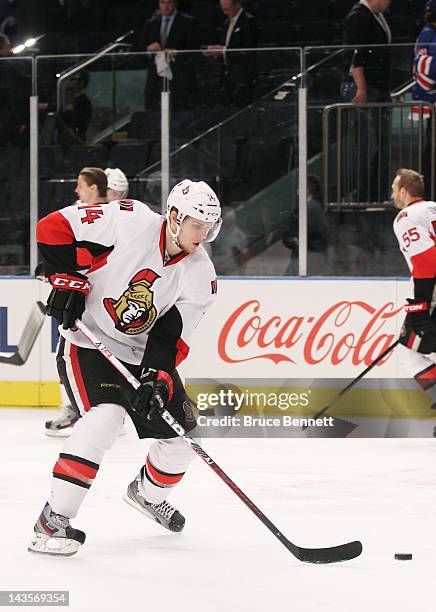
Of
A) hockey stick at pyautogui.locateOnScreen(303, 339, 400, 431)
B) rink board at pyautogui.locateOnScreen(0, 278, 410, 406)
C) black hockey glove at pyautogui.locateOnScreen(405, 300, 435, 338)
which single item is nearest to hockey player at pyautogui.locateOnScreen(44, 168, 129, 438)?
rink board at pyautogui.locateOnScreen(0, 278, 410, 406)

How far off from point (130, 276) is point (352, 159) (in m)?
3.09

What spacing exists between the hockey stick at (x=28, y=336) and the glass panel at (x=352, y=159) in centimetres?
141

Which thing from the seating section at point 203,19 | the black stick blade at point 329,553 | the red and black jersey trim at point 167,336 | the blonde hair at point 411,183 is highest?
the seating section at point 203,19

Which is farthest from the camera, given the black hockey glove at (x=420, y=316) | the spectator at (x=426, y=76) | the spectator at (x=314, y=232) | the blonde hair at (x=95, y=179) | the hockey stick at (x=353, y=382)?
the spectator at (x=314, y=232)

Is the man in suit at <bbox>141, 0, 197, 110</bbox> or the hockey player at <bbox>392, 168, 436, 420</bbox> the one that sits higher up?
the man in suit at <bbox>141, 0, 197, 110</bbox>

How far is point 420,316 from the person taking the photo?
5.52 m

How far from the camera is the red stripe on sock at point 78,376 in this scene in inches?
132

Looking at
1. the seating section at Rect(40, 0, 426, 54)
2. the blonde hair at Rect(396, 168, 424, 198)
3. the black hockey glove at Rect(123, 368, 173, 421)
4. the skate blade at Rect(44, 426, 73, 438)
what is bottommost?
the skate blade at Rect(44, 426, 73, 438)

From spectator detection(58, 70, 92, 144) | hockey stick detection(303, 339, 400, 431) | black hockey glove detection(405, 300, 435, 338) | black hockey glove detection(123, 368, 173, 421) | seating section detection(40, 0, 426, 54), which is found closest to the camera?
black hockey glove detection(123, 368, 173, 421)

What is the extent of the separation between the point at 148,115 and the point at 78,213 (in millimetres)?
3068

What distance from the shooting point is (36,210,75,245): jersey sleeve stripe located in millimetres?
3348

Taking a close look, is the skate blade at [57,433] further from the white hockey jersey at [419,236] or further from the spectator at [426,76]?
the spectator at [426,76]

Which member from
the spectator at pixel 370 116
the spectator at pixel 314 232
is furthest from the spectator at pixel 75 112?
the spectator at pixel 370 116

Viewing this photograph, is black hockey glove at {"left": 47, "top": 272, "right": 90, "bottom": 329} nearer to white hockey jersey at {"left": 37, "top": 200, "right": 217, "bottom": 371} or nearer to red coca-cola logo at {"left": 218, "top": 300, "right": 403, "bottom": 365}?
white hockey jersey at {"left": 37, "top": 200, "right": 217, "bottom": 371}
